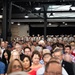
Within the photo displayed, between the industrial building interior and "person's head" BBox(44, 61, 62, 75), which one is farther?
the industrial building interior

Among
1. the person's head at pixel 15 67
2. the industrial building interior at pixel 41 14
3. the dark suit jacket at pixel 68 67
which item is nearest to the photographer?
the person's head at pixel 15 67

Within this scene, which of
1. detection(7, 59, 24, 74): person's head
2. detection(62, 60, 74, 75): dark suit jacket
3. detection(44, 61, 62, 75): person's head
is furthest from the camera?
detection(62, 60, 74, 75): dark suit jacket

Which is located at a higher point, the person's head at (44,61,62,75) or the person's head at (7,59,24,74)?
the person's head at (44,61,62,75)

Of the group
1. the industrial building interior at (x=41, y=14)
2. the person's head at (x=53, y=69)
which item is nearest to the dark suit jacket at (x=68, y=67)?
the person's head at (x=53, y=69)

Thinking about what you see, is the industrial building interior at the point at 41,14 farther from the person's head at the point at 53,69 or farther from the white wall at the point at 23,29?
the person's head at the point at 53,69

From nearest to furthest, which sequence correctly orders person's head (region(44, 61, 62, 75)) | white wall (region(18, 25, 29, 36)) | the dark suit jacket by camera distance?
person's head (region(44, 61, 62, 75)), the dark suit jacket, white wall (region(18, 25, 29, 36))

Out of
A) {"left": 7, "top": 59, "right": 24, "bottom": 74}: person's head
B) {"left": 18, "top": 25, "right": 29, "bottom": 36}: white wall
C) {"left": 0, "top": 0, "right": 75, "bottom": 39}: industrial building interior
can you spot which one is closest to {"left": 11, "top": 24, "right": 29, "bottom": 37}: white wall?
{"left": 18, "top": 25, "right": 29, "bottom": 36}: white wall

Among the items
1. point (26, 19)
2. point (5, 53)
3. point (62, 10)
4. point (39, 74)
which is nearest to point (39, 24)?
point (26, 19)

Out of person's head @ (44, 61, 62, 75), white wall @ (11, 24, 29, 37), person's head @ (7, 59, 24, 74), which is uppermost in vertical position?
person's head @ (44, 61, 62, 75)

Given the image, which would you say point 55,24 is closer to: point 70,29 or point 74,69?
point 70,29

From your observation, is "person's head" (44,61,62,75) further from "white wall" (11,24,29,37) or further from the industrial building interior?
"white wall" (11,24,29,37)

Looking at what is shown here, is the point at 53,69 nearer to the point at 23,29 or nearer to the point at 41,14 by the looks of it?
the point at 41,14

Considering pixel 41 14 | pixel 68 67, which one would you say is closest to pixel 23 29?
pixel 41 14

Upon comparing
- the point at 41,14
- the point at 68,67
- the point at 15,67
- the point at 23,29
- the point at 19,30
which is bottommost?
the point at 19,30
